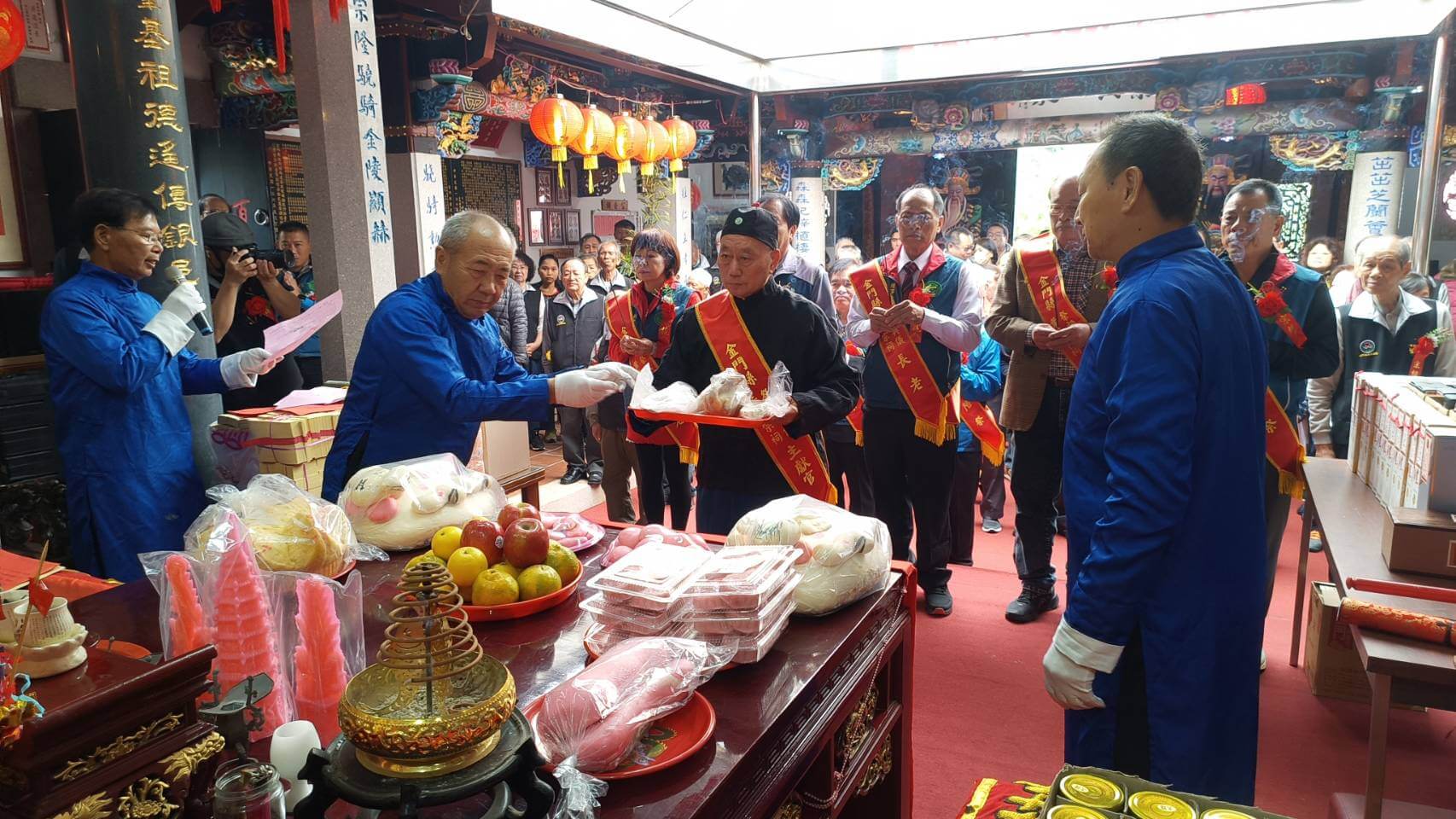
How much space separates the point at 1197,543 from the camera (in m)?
1.50

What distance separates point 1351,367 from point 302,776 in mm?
4667

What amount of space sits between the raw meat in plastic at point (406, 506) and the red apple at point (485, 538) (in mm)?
261

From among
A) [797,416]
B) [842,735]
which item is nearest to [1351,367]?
[797,416]

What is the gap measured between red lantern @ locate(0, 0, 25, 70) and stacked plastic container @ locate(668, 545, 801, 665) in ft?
8.18

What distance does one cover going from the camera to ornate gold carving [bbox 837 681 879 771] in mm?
1521

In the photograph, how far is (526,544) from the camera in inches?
61.2

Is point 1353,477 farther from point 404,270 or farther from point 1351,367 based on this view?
point 404,270

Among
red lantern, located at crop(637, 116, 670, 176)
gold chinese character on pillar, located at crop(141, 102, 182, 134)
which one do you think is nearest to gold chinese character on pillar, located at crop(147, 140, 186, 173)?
gold chinese character on pillar, located at crop(141, 102, 182, 134)

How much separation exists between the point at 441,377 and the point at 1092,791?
5.84 feet

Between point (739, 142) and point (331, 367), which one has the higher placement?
point (739, 142)

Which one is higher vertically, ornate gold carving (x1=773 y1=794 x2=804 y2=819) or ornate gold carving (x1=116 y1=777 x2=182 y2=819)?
ornate gold carving (x1=116 y1=777 x2=182 y2=819)

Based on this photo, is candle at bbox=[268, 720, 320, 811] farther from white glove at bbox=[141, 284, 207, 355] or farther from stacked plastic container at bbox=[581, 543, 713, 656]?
white glove at bbox=[141, 284, 207, 355]

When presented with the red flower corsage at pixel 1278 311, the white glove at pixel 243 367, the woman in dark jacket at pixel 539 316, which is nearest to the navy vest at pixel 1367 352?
the red flower corsage at pixel 1278 311

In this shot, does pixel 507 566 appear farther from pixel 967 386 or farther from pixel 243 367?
pixel 967 386
